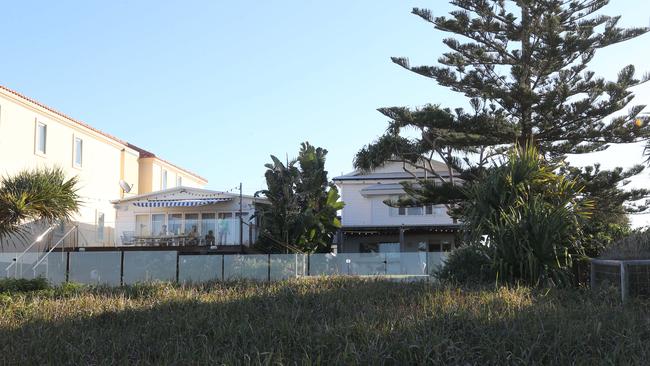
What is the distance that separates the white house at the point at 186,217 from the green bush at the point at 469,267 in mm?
17631

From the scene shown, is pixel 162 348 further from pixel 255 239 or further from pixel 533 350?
pixel 255 239

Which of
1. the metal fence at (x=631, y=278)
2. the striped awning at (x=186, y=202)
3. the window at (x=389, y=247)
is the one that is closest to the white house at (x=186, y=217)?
the striped awning at (x=186, y=202)

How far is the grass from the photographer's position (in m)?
5.13

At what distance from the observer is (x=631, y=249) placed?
30.0 feet

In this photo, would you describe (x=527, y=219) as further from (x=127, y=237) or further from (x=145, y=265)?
(x=127, y=237)

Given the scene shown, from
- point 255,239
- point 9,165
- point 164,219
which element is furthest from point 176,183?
point 9,165

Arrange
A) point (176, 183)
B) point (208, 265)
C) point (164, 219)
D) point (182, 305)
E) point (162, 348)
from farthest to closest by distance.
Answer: point (176, 183) < point (164, 219) < point (208, 265) < point (182, 305) < point (162, 348)

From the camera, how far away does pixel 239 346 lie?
5.58 metres

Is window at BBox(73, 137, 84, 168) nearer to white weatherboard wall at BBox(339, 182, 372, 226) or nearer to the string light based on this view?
white weatherboard wall at BBox(339, 182, 372, 226)

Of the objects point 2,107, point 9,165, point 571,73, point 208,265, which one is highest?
point 571,73

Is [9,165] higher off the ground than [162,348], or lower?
higher

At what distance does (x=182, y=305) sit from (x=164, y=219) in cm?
2414

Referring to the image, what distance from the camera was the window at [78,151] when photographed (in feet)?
92.7

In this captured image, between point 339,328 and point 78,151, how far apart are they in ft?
84.1
